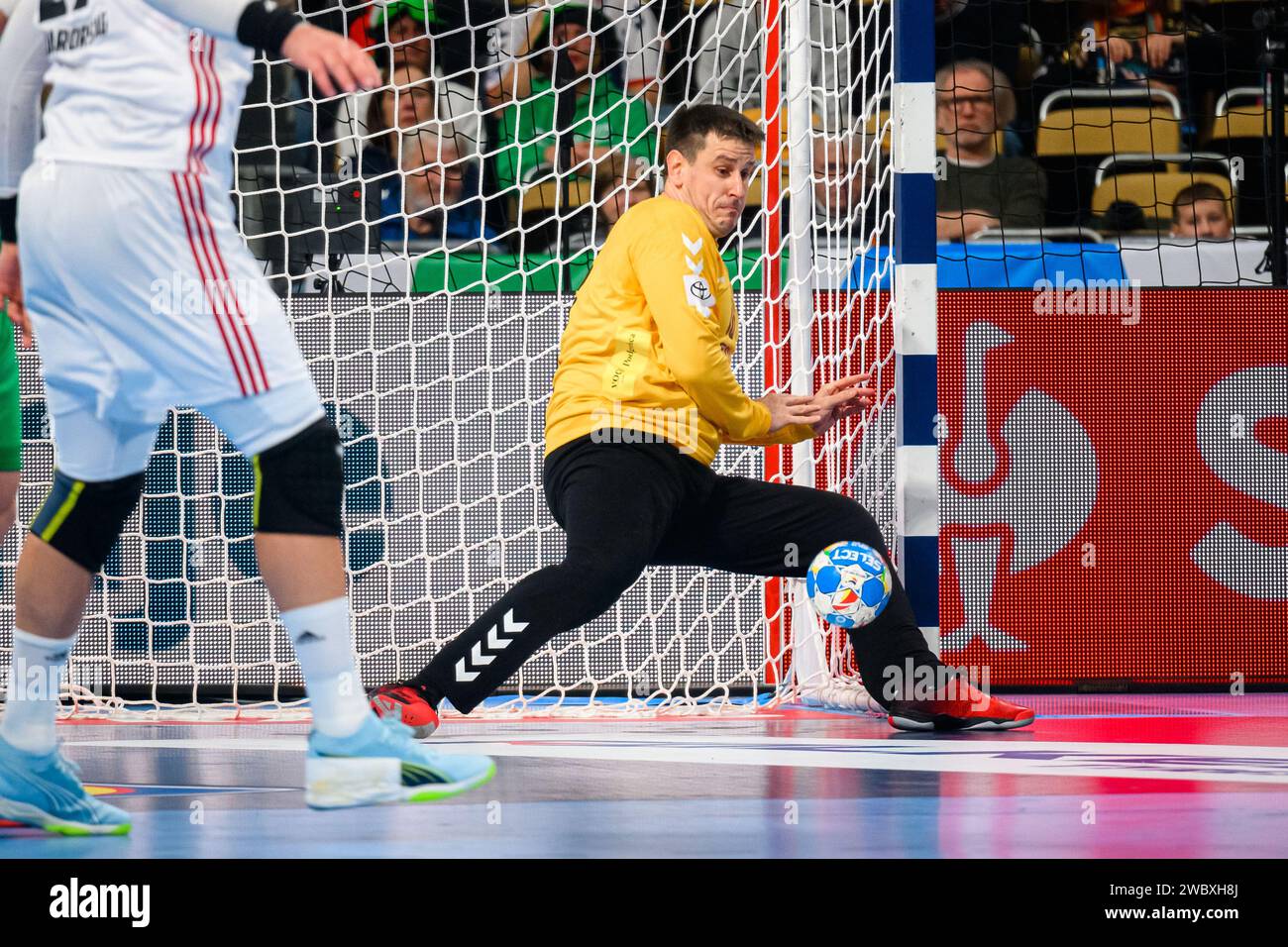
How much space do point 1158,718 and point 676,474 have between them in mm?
1754

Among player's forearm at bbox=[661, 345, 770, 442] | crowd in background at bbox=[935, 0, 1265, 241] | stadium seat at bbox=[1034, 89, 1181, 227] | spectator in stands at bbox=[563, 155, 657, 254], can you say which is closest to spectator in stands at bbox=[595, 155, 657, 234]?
spectator in stands at bbox=[563, 155, 657, 254]

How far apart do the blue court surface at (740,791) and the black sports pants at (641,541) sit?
243mm

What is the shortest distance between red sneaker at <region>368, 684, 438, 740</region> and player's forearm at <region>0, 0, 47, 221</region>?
149cm

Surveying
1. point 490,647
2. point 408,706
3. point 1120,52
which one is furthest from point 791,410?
point 1120,52

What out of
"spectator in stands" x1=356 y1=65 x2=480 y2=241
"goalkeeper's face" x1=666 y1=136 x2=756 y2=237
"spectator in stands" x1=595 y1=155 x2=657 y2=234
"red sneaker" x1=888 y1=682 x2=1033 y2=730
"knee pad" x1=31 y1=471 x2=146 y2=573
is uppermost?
"spectator in stands" x1=356 y1=65 x2=480 y2=241

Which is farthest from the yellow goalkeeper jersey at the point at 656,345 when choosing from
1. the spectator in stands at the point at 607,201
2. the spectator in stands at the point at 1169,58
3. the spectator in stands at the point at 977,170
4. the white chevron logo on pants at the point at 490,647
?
the spectator in stands at the point at 1169,58

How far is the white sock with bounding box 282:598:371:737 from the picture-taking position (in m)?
2.60

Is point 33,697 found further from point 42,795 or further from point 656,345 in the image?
point 656,345

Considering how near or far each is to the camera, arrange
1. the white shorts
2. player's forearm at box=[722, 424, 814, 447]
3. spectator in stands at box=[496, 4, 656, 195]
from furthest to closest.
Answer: spectator in stands at box=[496, 4, 656, 195], player's forearm at box=[722, 424, 814, 447], the white shorts

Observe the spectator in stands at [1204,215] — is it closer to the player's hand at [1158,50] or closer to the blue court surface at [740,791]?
the player's hand at [1158,50]

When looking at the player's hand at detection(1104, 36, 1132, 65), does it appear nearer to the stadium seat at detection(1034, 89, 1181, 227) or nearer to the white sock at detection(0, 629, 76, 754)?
the stadium seat at detection(1034, 89, 1181, 227)

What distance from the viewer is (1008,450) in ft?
19.0

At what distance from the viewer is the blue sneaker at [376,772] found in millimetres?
2578
